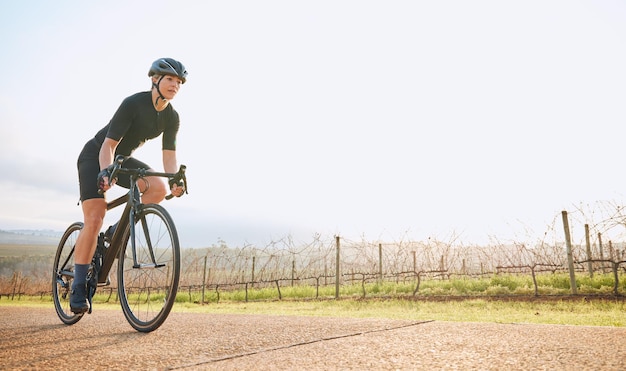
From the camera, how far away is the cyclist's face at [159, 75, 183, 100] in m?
2.82

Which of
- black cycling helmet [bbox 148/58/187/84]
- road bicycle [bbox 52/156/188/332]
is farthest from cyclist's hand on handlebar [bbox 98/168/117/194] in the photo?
black cycling helmet [bbox 148/58/187/84]

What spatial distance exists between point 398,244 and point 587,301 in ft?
35.0

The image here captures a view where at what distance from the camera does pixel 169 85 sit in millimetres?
2828

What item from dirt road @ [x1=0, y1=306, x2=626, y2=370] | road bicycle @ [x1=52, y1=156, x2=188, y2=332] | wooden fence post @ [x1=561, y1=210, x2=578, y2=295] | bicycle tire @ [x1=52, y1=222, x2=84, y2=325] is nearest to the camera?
dirt road @ [x1=0, y1=306, x2=626, y2=370]

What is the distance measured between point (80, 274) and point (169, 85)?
52.9 inches

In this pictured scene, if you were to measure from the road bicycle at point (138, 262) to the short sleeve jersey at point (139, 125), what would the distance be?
30 centimetres

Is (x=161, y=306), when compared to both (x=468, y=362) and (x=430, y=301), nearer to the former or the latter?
(x=468, y=362)

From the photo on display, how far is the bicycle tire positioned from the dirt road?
26.3 inches

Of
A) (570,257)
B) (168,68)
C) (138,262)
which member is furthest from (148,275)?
(570,257)

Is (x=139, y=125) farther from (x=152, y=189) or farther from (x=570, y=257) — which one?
(x=570, y=257)

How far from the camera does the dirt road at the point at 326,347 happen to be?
4.87ft

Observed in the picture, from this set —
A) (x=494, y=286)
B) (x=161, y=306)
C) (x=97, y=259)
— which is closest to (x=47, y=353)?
(x=161, y=306)

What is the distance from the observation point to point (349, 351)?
1698 mm

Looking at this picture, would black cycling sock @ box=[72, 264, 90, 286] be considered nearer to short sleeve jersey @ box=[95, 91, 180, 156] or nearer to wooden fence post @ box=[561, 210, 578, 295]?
short sleeve jersey @ box=[95, 91, 180, 156]
